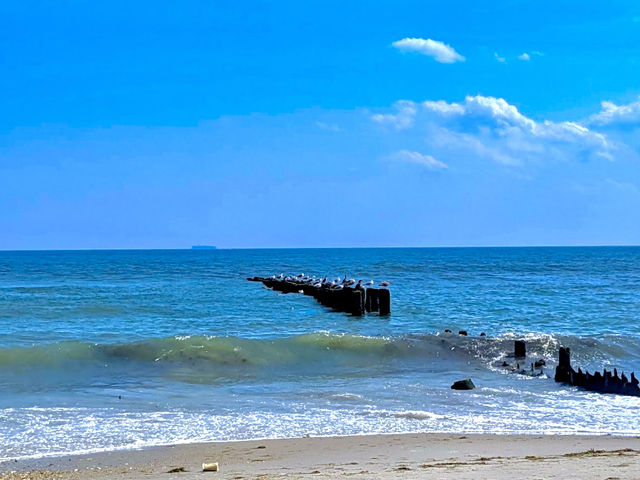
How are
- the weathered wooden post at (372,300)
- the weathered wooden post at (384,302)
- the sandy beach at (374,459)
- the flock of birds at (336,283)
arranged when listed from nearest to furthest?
the sandy beach at (374,459) < the weathered wooden post at (384,302) < the weathered wooden post at (372,300) < the flock of birds at (336,283)

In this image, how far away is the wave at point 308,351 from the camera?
22.8m

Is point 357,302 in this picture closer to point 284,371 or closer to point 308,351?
point 308,351

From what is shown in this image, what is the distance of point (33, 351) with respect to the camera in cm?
2333

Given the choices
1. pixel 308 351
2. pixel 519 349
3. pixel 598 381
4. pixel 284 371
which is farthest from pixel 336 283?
pixel 598 381

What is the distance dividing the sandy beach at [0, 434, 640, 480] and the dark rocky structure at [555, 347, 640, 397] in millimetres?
5002

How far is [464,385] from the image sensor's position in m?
18.2

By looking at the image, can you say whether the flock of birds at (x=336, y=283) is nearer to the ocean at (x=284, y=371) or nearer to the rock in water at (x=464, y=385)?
the ocean at (x=284, y=371)

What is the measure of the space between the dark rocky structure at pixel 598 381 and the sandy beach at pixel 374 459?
5002mm

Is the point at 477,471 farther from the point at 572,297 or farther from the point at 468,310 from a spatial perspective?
the point at 572,297

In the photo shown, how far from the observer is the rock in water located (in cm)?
1814

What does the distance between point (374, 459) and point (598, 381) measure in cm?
912

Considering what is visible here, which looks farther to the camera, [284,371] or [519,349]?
[519,349]

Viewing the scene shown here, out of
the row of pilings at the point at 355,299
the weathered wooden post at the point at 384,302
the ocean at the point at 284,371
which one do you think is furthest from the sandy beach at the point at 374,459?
the row of pilings at the point at 355,299

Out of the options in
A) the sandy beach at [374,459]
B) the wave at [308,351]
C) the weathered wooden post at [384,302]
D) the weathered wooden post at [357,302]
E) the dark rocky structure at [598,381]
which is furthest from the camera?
the weathered wooden post at [357,302]
